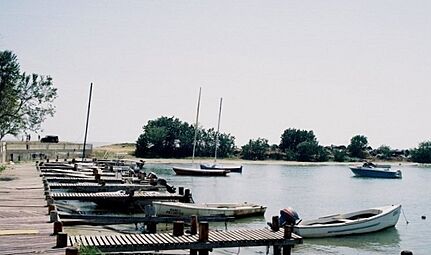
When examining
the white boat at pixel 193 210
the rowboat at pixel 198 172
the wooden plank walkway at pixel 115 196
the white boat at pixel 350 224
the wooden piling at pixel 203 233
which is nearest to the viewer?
the wooden piling at pixel 203 233

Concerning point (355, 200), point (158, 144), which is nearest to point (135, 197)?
point (355, 200)

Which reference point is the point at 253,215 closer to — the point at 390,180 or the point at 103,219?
the point at 103,219

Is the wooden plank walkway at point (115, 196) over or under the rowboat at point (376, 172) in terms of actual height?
under

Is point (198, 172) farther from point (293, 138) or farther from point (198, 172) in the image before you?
point (293, 138)

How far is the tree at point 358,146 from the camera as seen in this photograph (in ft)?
556

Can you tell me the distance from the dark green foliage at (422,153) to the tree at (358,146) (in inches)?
→ 712

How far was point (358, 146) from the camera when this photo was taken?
6727 inches

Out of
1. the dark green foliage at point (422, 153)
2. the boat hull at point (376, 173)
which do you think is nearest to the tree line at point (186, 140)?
the dark green foliage at point (422, 153)

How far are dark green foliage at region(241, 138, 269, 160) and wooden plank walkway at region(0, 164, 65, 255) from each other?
412 feet

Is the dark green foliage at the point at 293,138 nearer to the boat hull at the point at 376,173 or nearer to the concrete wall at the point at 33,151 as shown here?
the boat hull at the point at 376,173

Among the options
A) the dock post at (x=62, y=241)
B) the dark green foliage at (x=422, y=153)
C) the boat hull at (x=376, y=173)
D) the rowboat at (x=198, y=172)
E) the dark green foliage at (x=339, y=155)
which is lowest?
the dock post at (x=62, y=241)

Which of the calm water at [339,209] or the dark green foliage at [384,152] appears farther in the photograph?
the dark green foliage at [384,152]

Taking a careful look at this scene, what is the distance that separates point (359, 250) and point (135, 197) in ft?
40.2

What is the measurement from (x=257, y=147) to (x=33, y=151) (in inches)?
3494
